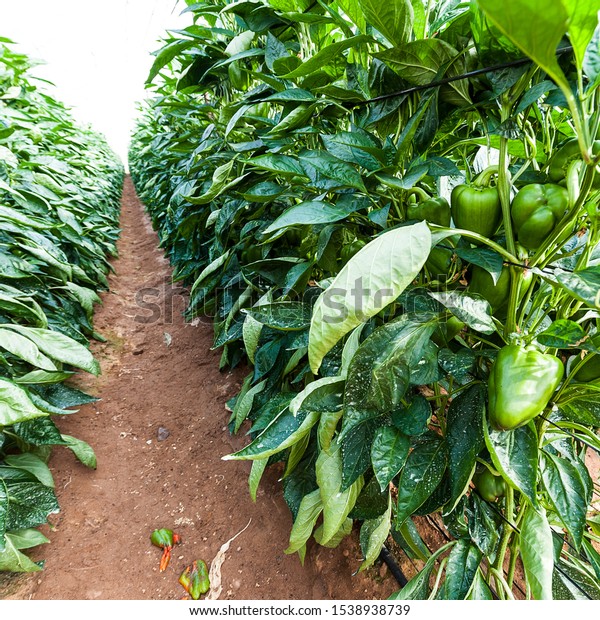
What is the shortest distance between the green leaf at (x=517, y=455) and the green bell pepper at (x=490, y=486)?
0.17 meters

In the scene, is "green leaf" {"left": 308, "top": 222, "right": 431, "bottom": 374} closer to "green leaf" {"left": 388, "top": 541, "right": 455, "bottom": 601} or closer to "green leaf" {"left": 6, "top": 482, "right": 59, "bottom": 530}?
"green leaf" {"left": 388, "top": 541, "right": 455, "bottom": 601}

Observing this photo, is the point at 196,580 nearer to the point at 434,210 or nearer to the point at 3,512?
the point at 3,512

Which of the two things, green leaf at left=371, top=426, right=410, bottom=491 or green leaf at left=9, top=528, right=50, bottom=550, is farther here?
green leaf at left=9, top=528, right=50, bottom=550

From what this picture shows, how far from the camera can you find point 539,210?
447 millimetres

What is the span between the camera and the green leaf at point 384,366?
0.52 meters

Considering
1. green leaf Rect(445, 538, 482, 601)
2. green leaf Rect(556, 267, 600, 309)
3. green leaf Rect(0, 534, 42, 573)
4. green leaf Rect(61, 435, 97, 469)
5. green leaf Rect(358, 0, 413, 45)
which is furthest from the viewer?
green leaf Rect(61, 435, 97, 469)

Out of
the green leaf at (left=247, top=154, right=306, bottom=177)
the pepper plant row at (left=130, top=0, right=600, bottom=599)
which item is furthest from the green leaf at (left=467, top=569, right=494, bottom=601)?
the green leaf at (left=247, top=154, right=306, bottom=177)

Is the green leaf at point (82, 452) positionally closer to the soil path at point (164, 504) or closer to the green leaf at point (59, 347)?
the soil path at point (164, 504)

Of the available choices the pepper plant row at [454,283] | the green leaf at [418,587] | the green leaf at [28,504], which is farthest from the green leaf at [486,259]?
the green leaf at [28,504]

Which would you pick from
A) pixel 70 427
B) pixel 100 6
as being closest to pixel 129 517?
pixel 70 427

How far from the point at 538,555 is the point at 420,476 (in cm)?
18

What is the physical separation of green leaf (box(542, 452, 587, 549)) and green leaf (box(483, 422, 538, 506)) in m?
0.12

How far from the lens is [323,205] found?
2.18ft

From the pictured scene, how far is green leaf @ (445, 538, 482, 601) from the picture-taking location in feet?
2.05
